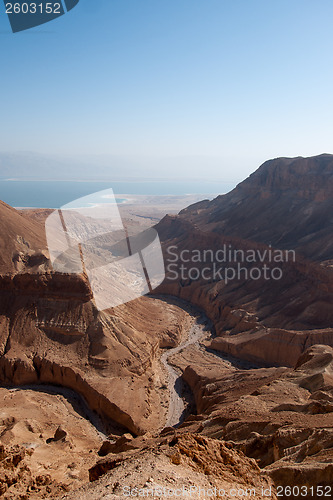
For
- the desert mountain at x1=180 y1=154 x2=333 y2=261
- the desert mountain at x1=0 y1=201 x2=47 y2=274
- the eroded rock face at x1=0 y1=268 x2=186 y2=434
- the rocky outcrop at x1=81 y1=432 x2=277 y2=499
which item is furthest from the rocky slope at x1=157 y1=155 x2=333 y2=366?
the rocky outcrop at x1=81 y1=432 x2=277 y2=499

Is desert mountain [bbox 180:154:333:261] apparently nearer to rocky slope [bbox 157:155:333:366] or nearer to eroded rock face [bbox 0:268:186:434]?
rocky slope [bbox 157:155:333:366]

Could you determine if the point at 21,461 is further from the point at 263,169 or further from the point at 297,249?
the point at 263,169

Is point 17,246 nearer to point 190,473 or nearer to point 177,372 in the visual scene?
point 177,372

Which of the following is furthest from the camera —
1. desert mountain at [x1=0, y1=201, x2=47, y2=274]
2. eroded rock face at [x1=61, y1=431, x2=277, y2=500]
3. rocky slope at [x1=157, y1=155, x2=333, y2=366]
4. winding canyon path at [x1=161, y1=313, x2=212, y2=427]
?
rocky slope at [x1=157, y1=155, x2=333, y2=366]

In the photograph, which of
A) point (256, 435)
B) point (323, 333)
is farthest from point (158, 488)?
point (323, 333)

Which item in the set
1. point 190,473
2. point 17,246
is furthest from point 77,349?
point 190,473

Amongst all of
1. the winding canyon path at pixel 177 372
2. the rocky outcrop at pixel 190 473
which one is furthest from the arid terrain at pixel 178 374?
the winding canyon path at pixel 177 372

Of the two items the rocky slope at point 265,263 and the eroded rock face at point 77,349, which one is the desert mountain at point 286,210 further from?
the eroded rock face at point 77,349
